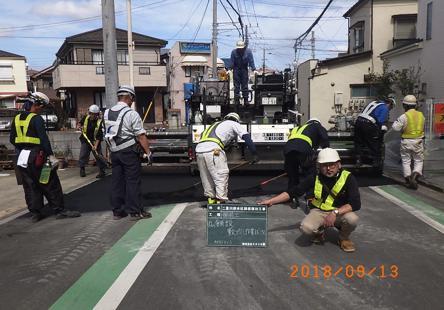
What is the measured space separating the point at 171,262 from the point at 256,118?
23.6ft

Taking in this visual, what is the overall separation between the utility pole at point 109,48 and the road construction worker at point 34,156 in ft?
16.1

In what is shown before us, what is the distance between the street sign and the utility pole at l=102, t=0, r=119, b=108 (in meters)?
7.29

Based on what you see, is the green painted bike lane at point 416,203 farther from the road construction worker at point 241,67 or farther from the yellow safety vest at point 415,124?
the road construction worker at point 241,67

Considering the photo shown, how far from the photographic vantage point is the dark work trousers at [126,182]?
255 inches

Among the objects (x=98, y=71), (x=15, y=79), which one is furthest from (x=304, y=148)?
(x=15, y=79)

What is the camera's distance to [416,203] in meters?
7.69

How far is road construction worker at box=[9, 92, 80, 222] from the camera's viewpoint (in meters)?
6.50

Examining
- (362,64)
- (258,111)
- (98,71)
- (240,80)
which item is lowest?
(258,111)

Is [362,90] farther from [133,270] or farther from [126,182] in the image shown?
[133,270]

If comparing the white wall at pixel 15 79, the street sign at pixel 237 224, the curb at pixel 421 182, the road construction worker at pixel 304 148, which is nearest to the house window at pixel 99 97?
the white wall at pixel 15 79

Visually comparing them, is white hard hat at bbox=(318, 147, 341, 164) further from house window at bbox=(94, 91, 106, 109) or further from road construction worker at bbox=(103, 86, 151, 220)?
house window at bbox=(94, 91, 106, 109)

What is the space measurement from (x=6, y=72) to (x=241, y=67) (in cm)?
3649

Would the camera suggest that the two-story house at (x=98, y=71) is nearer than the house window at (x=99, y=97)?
Yes
